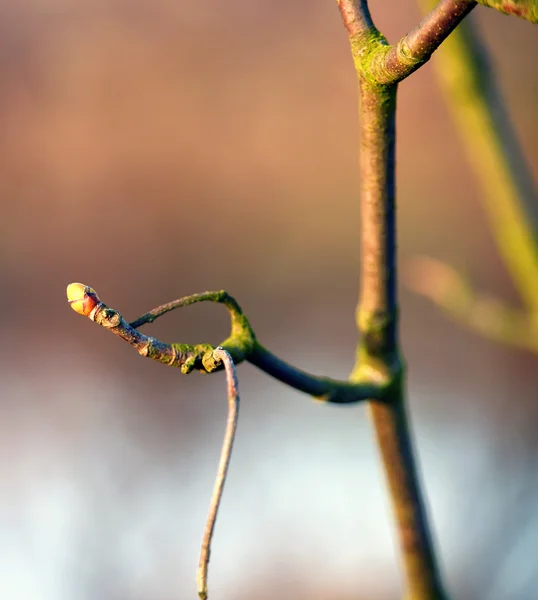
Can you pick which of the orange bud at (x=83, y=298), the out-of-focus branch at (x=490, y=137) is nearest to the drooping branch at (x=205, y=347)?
the orange bud at (x=83, y=298)

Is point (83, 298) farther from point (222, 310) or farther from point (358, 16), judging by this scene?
point (222, 310)

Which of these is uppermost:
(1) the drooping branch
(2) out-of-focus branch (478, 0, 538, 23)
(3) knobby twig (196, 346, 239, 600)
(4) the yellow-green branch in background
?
(4) the yellow-green branch in background

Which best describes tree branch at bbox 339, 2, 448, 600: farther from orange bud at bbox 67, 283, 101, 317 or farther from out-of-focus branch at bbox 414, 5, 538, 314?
out-of-focus branch at bbox 414, 5, 538, 314

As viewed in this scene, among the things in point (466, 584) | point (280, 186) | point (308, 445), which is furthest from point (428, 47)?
point (280, 186)

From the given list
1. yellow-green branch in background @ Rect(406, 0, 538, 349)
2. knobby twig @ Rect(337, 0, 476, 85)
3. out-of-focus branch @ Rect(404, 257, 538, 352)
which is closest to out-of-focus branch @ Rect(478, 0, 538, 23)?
knobby twig @ Rect(337, 0, 476, 85)

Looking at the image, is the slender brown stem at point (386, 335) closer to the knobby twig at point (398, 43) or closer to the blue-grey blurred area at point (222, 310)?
the knobby twig at point (398, 43)

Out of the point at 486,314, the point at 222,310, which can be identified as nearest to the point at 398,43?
the point at 486,314
